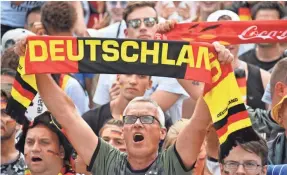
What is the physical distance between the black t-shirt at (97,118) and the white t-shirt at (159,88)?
636 millimetres

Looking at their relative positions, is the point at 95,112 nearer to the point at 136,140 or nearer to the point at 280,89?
the point at 280,89

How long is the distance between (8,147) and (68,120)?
5.47 ft

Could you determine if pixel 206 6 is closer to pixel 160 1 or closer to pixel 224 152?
pixel 160 1

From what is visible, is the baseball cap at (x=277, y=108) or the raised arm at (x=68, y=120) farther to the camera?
the baseball cap at (x=277, y=108)

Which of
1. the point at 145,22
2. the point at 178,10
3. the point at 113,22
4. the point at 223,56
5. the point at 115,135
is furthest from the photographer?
the point at 113,22

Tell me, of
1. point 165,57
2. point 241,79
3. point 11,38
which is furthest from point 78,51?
point 11,38

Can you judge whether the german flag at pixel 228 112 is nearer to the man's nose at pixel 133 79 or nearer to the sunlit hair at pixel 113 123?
the sunlit hair at pixel 113 123

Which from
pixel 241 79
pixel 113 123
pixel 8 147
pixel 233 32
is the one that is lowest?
pixel 8 147

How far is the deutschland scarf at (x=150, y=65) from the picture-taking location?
7.84m

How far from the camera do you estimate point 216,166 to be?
891cm

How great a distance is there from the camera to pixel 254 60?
456 inches

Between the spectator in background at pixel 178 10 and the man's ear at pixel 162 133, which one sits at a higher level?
the spectator in background at pixel 178 10

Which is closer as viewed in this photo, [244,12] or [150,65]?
[150,65]

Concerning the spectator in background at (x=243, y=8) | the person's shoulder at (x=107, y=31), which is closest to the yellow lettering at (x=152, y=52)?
the person's shoulder at (x=107, y=31)
